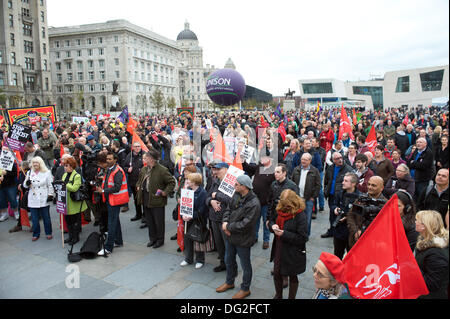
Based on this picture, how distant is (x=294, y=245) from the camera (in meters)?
4.04

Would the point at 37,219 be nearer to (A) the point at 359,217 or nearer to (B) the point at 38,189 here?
(B) the point at 38,189

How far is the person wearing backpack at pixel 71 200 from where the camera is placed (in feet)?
21.0

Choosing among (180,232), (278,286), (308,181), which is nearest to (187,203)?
(180,232)

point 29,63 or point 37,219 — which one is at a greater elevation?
point 29,63

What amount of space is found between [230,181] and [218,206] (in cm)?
47

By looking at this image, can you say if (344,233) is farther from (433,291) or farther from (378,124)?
(378,124)

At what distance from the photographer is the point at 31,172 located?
6.82 m

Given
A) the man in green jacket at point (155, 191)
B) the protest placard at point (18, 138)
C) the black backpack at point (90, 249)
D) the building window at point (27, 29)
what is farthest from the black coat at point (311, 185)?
the building window at point (27, 29)

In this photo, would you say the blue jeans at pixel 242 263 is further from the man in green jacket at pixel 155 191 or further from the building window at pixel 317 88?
the building window at pixel 317 88

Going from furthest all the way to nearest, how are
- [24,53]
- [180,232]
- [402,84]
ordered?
1. [402,84]
2. [24,53]
3. [180,232]

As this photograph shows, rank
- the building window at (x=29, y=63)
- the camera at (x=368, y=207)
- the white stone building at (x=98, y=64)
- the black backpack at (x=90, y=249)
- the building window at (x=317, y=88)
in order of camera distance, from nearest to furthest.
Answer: the camera at (x=368, y=207) < the black backpack at (x=90, y=249) < the building window at (x=29, y=63) < the white stone building at (x=98, y=64) < the building window at (x=317, y=88)

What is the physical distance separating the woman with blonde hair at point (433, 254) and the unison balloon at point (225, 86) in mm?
11476

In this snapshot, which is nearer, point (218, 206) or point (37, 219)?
point (218, 206)
